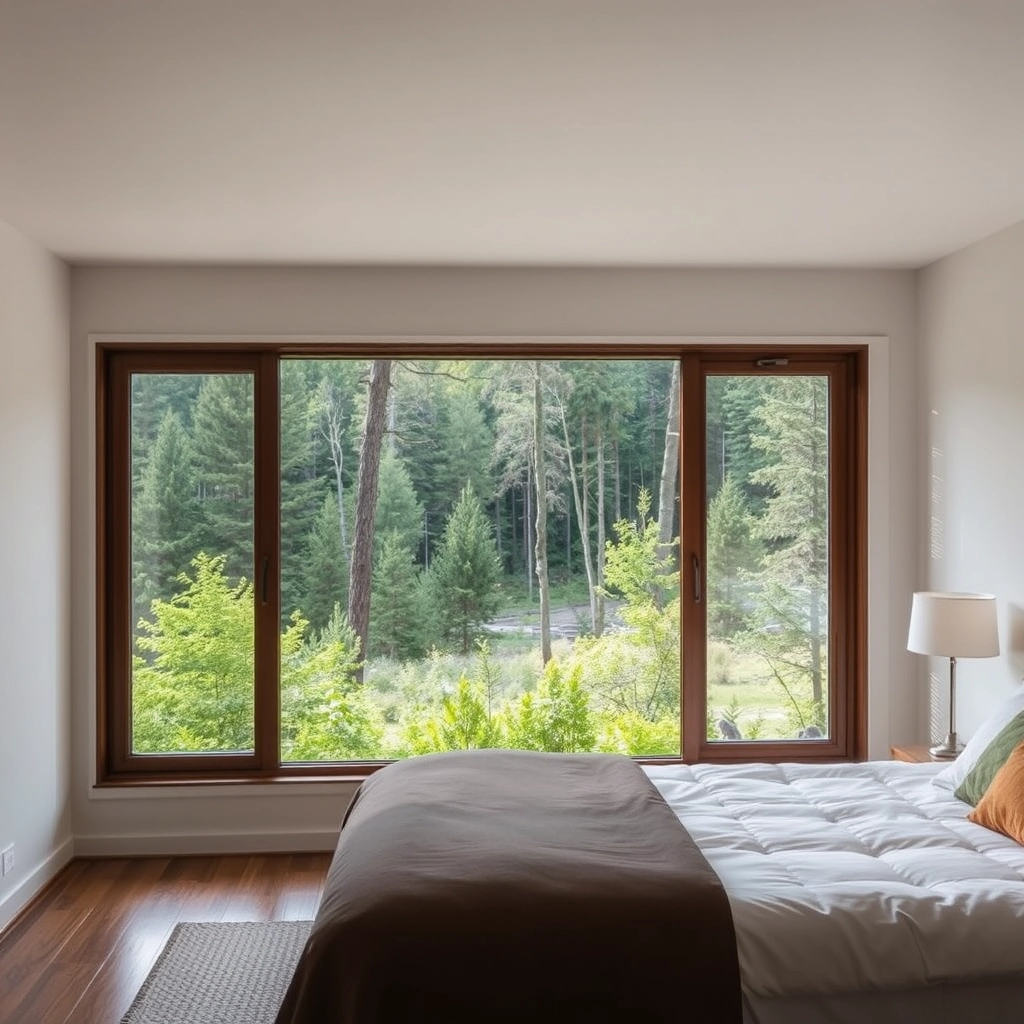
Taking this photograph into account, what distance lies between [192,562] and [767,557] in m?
2.70

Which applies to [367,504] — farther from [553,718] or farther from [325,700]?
[553,718]

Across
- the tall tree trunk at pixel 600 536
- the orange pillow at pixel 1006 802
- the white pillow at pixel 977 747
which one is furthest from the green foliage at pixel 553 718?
the orange pillow at pixel 1006 802

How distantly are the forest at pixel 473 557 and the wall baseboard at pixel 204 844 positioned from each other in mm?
368

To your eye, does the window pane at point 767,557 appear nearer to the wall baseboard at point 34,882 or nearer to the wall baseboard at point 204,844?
the wall baseboard at point 204,844

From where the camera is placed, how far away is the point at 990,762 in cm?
312

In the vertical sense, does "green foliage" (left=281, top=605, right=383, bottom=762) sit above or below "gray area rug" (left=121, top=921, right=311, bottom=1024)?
above

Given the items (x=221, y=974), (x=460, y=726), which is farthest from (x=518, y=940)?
(x=460, y=726)

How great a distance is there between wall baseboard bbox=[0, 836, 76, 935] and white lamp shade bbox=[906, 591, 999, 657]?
3.63 meters

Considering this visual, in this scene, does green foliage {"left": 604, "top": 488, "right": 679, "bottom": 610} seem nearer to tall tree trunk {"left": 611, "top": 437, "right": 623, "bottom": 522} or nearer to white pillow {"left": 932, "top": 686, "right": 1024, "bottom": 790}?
tall tree trunk {"left": 611, "top": 437, "right": 623, "bottom": 522}

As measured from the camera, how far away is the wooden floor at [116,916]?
3277 millimetres

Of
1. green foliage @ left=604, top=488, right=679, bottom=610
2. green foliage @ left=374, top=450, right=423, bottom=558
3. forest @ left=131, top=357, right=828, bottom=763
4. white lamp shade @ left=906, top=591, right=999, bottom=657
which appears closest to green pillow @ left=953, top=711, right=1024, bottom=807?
white lamp shade @ left=906, top=591, right=999, bottom=657

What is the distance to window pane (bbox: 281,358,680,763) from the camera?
4.82 meters

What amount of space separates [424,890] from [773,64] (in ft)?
6.93

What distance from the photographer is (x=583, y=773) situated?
10.9 ft
